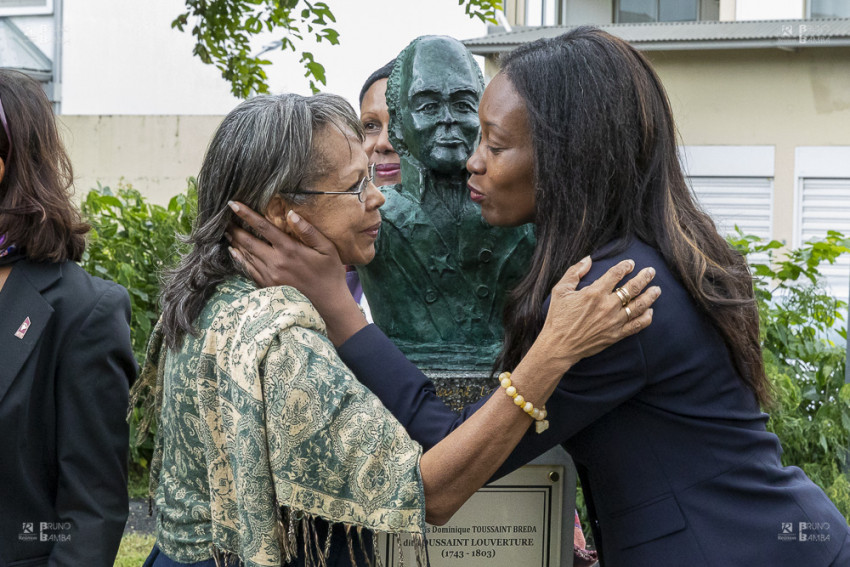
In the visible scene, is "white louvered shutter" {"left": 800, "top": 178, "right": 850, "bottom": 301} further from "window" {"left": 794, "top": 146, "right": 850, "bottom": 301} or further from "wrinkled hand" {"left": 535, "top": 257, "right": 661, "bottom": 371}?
"wrinkled hand" {"left": 535, "top": 257, "right": 661, "bottom": 371}

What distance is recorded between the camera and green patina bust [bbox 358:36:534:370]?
2637 millimetres

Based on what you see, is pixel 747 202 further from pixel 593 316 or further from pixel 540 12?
pixel 593 316

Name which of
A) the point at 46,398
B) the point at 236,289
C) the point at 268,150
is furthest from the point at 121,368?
the point at 268,150

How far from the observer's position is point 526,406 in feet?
6.17

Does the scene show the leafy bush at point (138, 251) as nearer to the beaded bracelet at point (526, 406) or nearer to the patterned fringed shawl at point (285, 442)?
the patterned fringed shawl at point (285, 442)

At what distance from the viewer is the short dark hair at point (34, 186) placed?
2.33m

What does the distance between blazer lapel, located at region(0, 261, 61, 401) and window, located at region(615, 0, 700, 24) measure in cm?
1023

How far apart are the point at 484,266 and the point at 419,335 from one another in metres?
0.26

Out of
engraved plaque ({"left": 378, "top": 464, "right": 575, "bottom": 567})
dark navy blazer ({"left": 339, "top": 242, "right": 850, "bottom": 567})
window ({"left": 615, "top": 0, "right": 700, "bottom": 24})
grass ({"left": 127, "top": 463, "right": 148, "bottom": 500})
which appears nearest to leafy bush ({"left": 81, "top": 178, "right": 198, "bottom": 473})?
grass ({"left": 127, "top": 463, "right": 148, "bottom": 500})

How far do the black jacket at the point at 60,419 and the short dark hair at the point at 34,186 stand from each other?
0.07 metres

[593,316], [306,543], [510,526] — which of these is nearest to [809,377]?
[510,526]

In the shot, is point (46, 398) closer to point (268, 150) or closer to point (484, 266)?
point (268, 150)

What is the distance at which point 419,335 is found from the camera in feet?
8.93

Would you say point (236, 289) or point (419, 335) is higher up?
point (236, 289)
